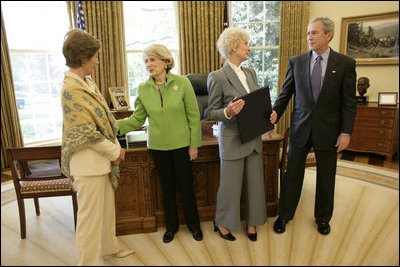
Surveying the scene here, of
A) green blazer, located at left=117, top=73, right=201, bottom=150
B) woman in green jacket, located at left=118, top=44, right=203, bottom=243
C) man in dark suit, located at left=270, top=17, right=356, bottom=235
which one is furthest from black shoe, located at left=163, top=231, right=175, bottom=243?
man in dark suit, located at left=270, top=17, right=356, bottom=235

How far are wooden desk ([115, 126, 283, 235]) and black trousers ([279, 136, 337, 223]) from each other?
0.58 feet

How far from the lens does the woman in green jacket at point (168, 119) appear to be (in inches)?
67.8

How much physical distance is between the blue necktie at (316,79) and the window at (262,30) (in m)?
2.77

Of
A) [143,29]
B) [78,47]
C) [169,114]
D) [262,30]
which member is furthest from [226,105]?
[262,30]

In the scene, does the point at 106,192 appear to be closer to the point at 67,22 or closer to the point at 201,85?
the point at 201,85

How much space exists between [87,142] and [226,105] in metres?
0.84

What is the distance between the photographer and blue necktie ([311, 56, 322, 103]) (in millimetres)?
1798

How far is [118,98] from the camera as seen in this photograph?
3953mm

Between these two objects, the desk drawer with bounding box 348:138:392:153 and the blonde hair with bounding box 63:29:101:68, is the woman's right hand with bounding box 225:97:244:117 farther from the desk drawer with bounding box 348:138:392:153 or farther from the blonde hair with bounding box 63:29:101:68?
the desk drawer with bounding box 348:138:392:153

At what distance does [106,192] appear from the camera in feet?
5.19

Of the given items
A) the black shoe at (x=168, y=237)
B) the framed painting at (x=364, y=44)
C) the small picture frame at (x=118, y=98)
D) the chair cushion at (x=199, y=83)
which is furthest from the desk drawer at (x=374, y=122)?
the small picture frame at (x=118, y=98)

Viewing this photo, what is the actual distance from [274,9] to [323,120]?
3107 mm

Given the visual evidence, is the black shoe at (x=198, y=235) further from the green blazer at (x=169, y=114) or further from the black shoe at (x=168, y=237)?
the green blazer at (x=169, y=114)

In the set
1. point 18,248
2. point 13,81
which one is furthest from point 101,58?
point 18,248
